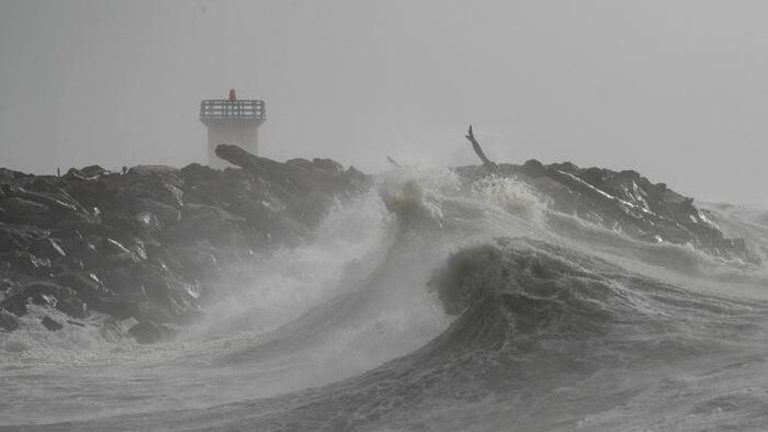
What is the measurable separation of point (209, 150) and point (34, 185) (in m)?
20.8

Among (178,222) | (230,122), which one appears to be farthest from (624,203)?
(230,122)

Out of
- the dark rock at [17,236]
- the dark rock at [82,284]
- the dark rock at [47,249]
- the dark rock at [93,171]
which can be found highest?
the dark rock at [93,171]

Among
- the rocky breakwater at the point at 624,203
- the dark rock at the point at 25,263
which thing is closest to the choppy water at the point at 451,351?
the dark rock at the point at 25,263

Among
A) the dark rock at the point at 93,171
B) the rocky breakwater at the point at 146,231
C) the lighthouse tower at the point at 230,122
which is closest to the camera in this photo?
the rocky breakwater at the point at 146,231

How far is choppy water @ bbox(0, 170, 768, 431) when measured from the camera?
7.53m

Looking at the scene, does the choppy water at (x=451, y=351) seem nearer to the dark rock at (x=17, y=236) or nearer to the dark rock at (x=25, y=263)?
the dark rock at (x=25, y=263)

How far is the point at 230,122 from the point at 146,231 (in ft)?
76.5

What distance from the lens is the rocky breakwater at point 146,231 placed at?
1560 cm

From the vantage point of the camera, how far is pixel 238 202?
20875 millimetres

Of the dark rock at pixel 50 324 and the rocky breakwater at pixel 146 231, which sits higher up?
the rocky breakwater at pixel 146 231

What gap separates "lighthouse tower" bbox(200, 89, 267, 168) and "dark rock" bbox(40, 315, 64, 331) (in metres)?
26.7

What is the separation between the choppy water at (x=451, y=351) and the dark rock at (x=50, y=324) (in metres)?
0.16

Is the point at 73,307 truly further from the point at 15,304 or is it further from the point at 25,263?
the point at 25,263

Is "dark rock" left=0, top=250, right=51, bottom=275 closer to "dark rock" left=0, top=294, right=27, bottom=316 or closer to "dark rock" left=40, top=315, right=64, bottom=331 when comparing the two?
"dark rock" left=0, top=294, right=27, bottom=316
